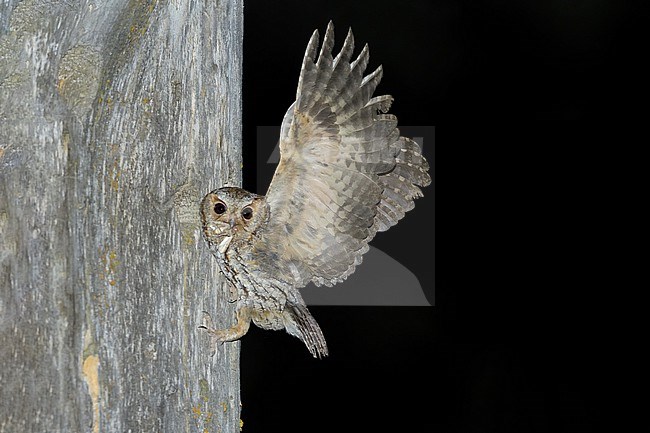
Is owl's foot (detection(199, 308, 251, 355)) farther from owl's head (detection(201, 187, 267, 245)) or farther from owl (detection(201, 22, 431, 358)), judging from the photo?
owl's head (detection(201, 187, 267, 245))

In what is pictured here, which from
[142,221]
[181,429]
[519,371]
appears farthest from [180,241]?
[519,371]

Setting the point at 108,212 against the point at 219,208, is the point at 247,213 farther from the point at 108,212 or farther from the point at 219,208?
the point at 108,212

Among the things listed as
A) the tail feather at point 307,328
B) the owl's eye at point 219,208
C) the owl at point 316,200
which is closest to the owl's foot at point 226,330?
the owl at point 316,200

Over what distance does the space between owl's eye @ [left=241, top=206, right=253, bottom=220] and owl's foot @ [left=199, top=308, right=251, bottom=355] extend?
21cm

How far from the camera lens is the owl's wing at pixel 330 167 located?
1.47 meters

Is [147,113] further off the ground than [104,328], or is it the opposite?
[147,113]

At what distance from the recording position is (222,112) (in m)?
1.60

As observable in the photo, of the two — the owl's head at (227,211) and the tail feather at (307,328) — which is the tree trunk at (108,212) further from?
the tail feather at (307,328)

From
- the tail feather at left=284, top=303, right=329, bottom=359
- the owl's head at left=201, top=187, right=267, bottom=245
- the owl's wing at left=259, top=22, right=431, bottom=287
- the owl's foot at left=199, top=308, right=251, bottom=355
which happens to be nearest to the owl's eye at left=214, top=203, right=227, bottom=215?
the owl's head at left=201, top=187, right=267, bottom=245

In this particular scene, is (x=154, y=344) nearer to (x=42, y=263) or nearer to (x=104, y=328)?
(x=104, y=328)

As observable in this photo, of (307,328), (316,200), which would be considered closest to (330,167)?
(316,200)

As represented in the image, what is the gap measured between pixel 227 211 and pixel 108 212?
9.8 inches

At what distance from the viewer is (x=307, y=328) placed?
1.69 m

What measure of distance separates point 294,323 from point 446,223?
216cm
